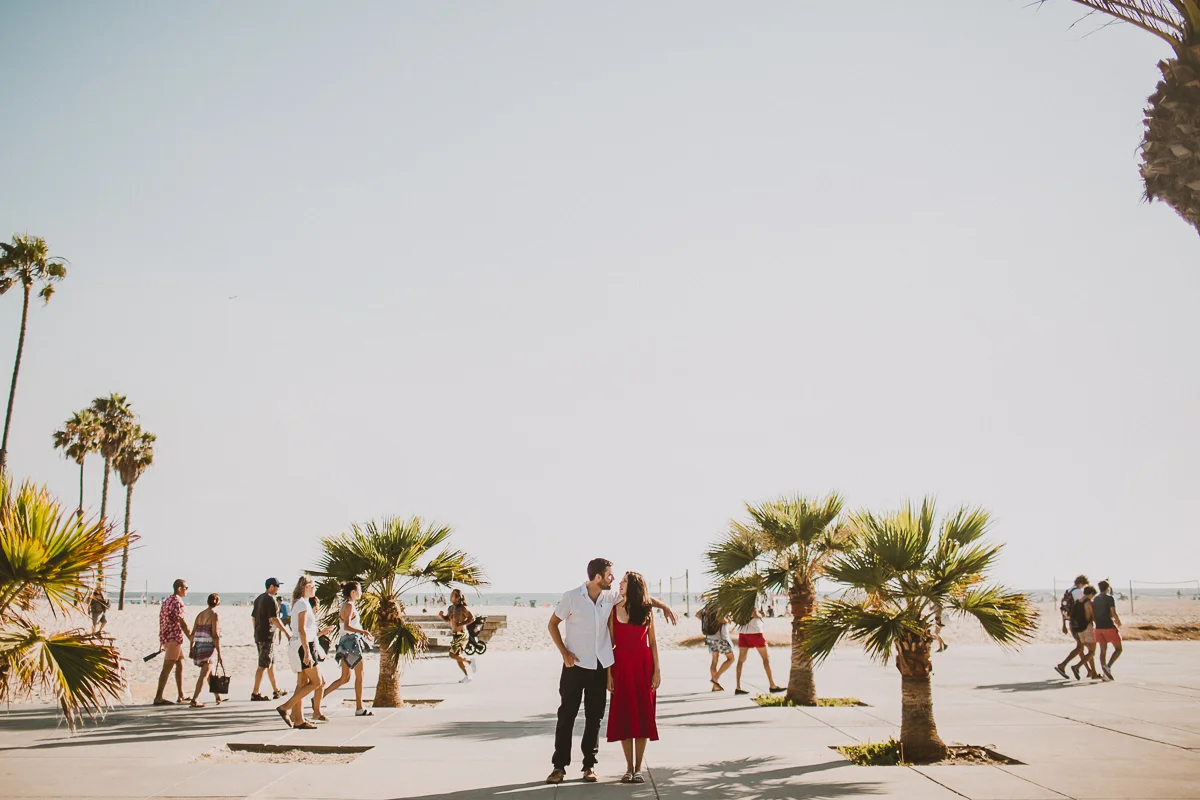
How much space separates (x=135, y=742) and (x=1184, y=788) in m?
9.81

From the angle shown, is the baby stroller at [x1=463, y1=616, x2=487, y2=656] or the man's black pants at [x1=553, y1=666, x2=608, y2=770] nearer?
the man's black pants at [x1=553, y1=666, x2=608, y2=770]

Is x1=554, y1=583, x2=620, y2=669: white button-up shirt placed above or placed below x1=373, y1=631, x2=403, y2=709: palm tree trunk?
above

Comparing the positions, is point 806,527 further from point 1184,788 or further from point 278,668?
point 278,668

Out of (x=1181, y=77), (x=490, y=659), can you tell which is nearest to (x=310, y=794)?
(x=1181, y=77)

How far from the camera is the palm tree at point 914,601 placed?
27.8ft

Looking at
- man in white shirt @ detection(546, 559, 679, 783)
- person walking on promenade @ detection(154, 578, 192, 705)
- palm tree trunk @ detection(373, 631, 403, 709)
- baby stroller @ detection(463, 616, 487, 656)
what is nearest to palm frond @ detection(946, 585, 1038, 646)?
man in white shirt @ detection(546, 559, 679, 783)

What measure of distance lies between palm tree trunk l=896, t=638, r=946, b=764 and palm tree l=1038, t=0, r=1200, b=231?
438 centimetres

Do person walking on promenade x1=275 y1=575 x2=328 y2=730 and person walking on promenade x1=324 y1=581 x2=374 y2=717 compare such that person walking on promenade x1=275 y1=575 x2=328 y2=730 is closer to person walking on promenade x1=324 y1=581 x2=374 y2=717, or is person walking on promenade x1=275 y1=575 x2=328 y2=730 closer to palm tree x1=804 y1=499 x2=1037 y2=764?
person walking on promenade x1=324 y1=581 x2=374 y2=717

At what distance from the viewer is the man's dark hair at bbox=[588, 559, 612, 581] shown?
802 centimetres

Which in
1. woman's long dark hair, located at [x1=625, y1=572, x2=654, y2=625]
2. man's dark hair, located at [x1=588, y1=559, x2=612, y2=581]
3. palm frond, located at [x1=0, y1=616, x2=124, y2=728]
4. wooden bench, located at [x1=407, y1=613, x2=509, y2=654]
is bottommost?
wooden bench, located at [x1=407, y1=613, x2=509, y2=654]

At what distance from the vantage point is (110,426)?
5200 centimetres

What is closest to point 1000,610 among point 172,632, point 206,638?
point 206,638

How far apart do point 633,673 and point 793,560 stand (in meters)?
5.55

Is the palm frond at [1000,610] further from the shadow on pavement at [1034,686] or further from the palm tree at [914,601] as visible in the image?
the shadow on pavement at [1034,686]
